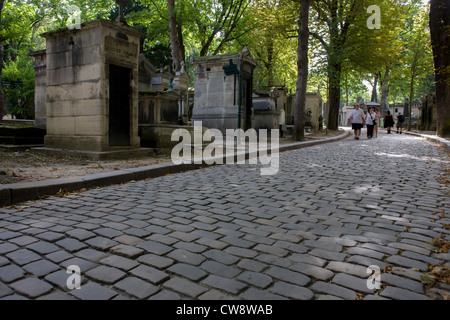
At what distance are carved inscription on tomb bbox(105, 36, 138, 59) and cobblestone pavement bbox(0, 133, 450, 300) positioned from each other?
4.22 metres

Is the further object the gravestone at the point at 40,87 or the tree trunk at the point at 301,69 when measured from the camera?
the tree trunk at the point at 301,69

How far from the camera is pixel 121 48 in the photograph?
822 cm

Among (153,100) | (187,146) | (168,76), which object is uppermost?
(168,76)

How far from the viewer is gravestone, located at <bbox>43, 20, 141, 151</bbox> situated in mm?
7773

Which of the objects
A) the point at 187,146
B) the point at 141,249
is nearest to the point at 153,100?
the point at 187,146

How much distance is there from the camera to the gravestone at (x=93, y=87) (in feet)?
25.5

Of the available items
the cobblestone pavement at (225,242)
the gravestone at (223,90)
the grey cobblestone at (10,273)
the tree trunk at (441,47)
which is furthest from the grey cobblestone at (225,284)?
the tree trunk at (441,47)

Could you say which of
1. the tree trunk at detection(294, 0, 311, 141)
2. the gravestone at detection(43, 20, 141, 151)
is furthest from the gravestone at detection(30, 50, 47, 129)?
the tree trunk at detection(294, 0, 311, 141)

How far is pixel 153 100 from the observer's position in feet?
35.7

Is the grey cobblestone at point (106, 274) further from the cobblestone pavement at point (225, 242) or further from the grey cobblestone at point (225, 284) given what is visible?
the grey cobblestone at point (225, 284)

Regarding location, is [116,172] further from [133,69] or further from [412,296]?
[412,296]

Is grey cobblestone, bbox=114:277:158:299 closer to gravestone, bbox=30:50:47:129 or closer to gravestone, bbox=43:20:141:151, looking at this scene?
gravestone, bbox=43:20:141:151

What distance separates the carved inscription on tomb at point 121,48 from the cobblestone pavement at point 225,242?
422 centimetres
